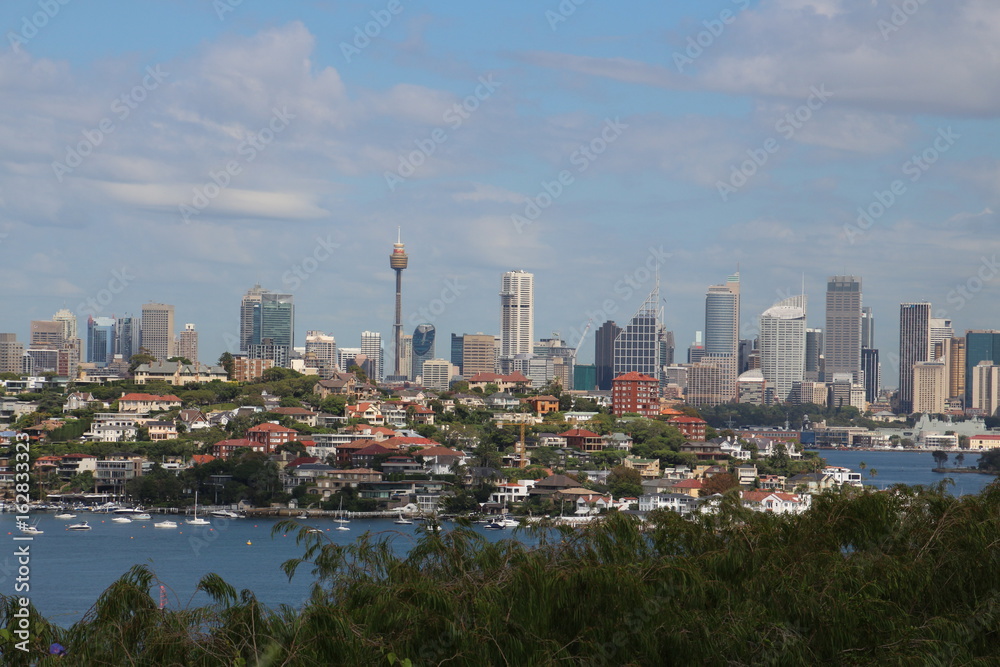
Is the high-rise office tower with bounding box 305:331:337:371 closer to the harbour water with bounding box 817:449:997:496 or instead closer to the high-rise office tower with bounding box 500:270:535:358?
the high-rise office tower with bounding box 500:270:535:358

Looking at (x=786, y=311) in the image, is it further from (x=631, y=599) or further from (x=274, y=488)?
(x=631, y=599)

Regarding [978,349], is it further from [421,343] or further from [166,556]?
[166,556]

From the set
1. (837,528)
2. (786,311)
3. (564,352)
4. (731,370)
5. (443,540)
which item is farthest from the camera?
(786,311)

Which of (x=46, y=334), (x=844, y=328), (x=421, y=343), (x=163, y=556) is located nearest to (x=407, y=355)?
(x=421, y=343)

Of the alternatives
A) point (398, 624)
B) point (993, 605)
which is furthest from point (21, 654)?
point (993, 605)

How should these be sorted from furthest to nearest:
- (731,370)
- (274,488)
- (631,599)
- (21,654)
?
1. (731,370)
2. (274,488)
3. (631,599)
4. (21,654)

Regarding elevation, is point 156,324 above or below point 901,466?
above

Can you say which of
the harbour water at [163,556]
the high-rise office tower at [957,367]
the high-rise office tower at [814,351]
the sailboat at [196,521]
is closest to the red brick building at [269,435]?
the sailboat at [196,521]
